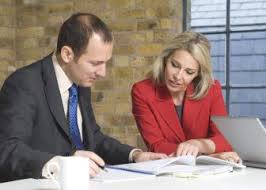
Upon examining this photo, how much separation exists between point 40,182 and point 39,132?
52 centimetres

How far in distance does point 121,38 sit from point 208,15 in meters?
0.66

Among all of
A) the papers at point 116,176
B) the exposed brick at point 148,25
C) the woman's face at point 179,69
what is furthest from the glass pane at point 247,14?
the papers at point 116,176

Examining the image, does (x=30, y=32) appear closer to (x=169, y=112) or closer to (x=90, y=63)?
(x=169, y=112)

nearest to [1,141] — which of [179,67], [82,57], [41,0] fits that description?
[82,57]

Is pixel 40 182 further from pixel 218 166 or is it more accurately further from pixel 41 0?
pixel 41 0

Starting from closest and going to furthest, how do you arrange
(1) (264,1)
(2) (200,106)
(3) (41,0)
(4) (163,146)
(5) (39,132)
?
(5) (39,132) → (4) (163,146) → (2) (200,106) → (1) (264,1) → (3) (41,0)

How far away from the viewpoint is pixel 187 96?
9.45ft

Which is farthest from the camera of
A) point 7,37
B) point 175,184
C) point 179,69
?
point 7,37

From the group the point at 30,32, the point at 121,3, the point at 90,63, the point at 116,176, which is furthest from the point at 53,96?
the point at 30,32

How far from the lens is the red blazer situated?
2.80 m

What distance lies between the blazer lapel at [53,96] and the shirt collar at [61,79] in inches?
1.4

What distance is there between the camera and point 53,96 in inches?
88.5

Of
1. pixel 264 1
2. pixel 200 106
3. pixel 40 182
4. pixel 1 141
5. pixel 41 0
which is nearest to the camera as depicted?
pixel 40 182

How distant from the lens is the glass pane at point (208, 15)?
13.0 feet
